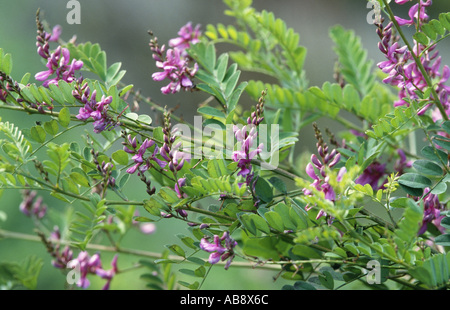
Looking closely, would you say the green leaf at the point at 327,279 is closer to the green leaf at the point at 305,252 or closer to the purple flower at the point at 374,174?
the green leaf at the point at 305,252

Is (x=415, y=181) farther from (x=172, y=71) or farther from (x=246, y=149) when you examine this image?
(x=172, y=71)

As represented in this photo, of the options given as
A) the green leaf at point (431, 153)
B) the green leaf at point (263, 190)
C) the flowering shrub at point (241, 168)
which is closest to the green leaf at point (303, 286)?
the flowering shrub at point (241, 168)

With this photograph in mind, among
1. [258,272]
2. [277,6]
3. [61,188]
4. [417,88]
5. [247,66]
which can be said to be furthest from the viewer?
[277,6]

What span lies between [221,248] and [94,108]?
217mm

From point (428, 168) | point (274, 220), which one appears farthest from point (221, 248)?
point (428, 168)

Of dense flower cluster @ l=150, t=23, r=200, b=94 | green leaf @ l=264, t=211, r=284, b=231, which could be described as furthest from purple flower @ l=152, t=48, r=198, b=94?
green leaf @ l=264, t=211, r=284, b=231

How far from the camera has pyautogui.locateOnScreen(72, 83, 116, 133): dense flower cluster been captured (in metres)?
0.59

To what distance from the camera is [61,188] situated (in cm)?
70

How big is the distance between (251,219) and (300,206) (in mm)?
68

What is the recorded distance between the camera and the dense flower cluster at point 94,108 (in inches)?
23.1

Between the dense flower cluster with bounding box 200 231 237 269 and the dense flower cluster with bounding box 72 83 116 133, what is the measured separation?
0.59ft

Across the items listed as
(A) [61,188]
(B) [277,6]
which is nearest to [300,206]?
(A) [61,188]

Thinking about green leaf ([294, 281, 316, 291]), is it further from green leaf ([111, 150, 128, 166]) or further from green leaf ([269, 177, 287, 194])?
green leaf ([111, 150, 128, 166])
